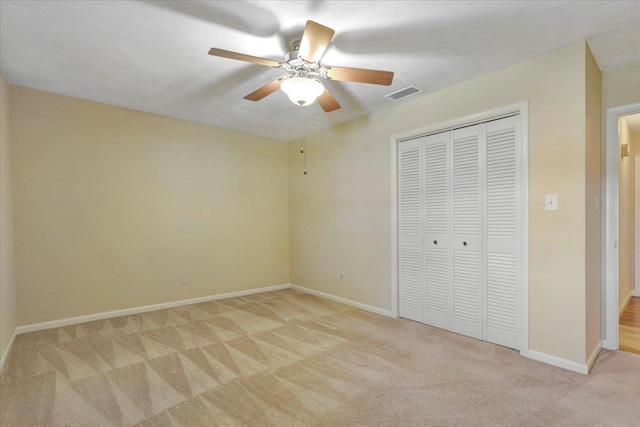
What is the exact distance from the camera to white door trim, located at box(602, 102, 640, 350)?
2.79 meters

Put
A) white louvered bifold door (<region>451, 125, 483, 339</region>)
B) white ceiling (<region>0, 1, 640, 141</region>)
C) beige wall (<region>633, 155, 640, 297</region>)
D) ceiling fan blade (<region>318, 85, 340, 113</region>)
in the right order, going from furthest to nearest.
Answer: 1. beige wall (<region>633, 155, 640, 297</region>)
2. white louvered bifold door (<region>451, 125, 483, 339</region>)
3. ceiling fan blade (<region>318, 85, 340, 113</region>)
4. white ceiling (<region>0, 1, 640, 141</region>)

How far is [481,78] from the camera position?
9.76 ft

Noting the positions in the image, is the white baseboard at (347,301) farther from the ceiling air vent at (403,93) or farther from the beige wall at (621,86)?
the beige wall at (621,86)

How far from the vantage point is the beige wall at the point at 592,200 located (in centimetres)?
244

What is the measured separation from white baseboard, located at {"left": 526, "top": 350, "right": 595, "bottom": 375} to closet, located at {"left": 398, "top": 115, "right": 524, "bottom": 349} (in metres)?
0.18

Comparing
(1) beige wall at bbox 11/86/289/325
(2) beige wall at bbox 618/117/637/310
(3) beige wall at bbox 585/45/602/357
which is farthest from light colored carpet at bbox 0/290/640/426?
(2) beige wall at bbox 618/117/637/310

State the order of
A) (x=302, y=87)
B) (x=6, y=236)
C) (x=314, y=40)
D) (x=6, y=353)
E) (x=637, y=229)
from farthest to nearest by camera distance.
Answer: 1. (x=637, y=229)
2. (x=6, y=236)
3. (x=6, y=353)
4. (x=302, y=87)
5. (x=314, y=40)

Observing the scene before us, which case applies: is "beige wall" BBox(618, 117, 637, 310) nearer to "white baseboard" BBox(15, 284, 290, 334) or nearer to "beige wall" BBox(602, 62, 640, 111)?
"beige wall" BBox(602, 62, 640, 111)

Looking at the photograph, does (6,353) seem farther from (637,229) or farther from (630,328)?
(637,229)

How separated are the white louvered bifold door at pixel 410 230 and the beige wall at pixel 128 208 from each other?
240 cm

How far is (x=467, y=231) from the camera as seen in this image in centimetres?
311

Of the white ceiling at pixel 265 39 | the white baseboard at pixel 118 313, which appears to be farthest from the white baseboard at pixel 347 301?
the white ceiling at pixel 265 39

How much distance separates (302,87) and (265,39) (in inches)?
19.8

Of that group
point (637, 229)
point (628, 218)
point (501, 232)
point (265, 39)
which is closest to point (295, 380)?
point (501, 232)
